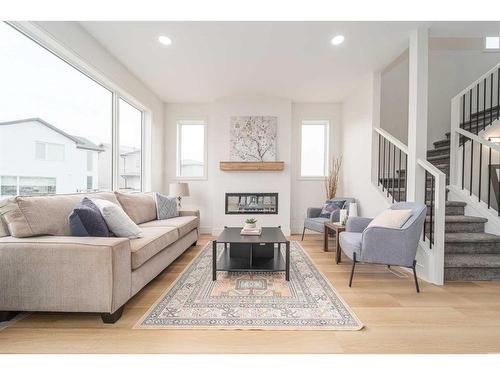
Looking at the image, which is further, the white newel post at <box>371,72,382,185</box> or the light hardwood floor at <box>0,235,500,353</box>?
the white newel post at <box>371,72,382,185</box>

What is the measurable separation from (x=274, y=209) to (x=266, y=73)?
8.36 ft

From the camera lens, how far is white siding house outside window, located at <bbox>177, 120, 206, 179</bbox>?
216 inches

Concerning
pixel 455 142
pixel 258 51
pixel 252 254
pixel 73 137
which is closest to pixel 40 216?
pixel 73 137

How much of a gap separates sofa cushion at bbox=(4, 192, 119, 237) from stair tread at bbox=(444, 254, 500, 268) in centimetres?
377

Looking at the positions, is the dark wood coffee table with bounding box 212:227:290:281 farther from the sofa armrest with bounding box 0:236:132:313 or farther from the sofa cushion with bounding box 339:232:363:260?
the sofa armrest with bounding box 0:236:132:313

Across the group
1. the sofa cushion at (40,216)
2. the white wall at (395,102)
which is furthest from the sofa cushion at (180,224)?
the white wall at (395,102)

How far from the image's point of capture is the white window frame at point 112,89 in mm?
2287

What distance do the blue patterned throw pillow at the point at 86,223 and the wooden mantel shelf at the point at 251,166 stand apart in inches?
120

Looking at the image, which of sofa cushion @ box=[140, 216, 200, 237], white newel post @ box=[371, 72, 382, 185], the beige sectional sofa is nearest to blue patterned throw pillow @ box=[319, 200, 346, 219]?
white newel post @ box=[371, 72, 382, 185]

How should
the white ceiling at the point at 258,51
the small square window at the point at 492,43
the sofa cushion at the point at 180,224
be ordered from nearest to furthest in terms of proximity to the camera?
the white ceiling at the point at 258,51
the sofa cushion at the point at 180,224
the small square window at the point at 492,43

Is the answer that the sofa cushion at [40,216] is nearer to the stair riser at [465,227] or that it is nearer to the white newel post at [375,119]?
the white newel post at [375,119]

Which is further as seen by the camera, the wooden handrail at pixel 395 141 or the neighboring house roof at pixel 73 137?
the wooden handrail at pixel 395 141

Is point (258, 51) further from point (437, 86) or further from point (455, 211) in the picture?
point (437, 86)

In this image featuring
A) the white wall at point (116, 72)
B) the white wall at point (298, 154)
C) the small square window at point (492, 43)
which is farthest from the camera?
the white wall at point (298, 154)
